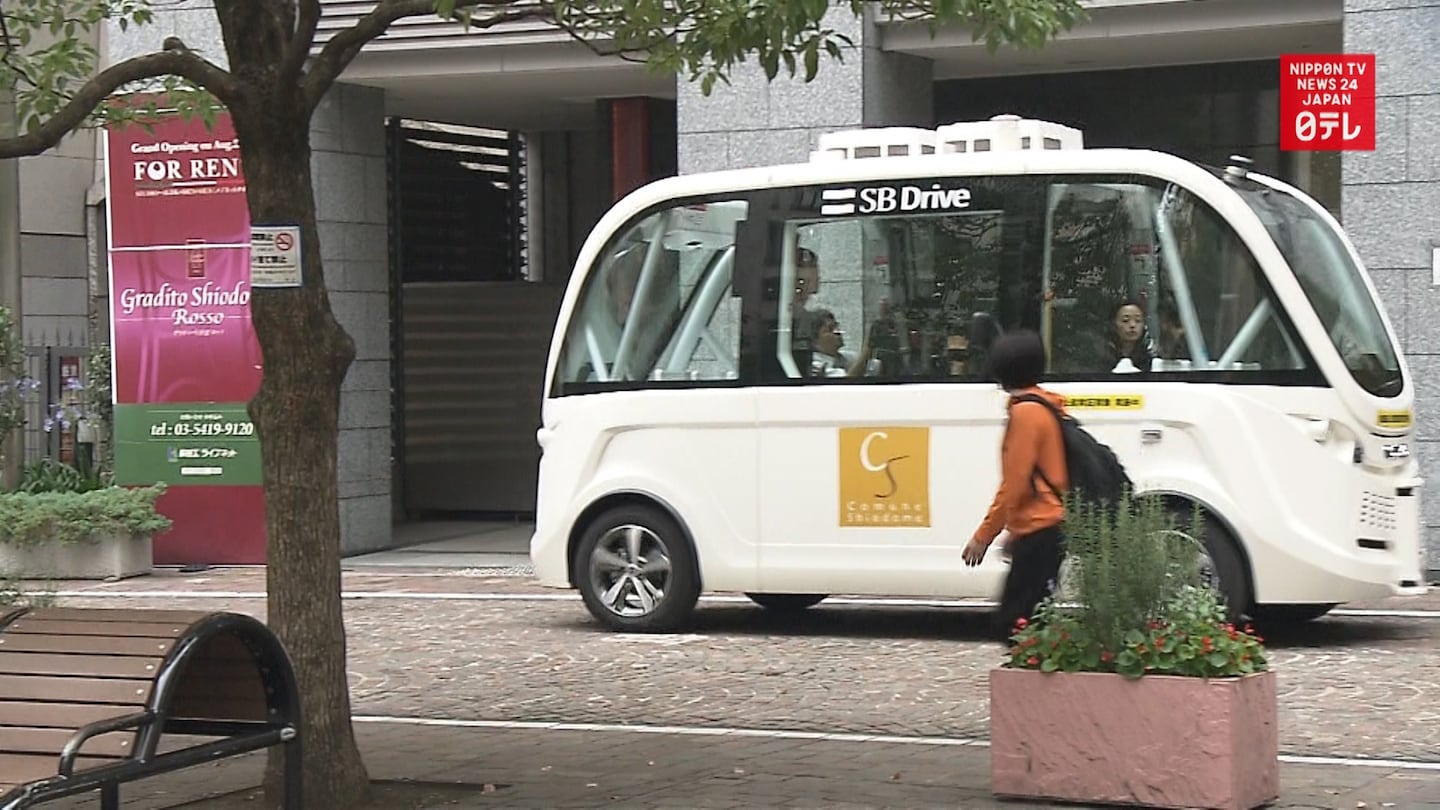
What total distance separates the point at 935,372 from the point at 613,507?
2.25 m

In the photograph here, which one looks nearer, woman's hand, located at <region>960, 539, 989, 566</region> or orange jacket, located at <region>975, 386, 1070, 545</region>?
orange jacket, located at <region>975, 386, 1070, 545</region>

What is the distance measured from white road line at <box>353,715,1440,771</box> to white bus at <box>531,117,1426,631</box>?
9.95 feet

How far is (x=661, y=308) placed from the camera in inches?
562

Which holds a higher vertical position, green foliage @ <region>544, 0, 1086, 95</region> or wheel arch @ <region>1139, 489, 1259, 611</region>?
green foliage @ <region>544, 0, 1086, 95</region>

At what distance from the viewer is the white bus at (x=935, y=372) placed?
40.8 feet

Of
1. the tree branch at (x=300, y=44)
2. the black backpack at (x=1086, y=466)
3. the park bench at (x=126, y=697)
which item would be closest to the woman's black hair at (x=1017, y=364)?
the black backpack at (x=1086, y=466)

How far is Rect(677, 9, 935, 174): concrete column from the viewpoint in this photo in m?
17.1

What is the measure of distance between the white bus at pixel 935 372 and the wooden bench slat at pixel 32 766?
7094 millimetres

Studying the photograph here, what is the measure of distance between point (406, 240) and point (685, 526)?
9638mm

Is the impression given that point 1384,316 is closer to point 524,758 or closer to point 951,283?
point 951,283

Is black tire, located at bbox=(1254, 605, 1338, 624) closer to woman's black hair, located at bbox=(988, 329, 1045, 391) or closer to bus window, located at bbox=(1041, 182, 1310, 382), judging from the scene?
bus window, located at bbox=(1041, 182, 1310, 382)

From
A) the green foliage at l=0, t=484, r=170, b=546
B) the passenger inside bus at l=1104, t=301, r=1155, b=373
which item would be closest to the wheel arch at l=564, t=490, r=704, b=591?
the passenger inside bus at l=1104, t=301, r=1155, b=373

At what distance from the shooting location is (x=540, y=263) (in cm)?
2430

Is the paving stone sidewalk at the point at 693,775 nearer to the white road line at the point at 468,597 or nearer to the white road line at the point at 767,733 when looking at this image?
the white road line at the point at 767,733
